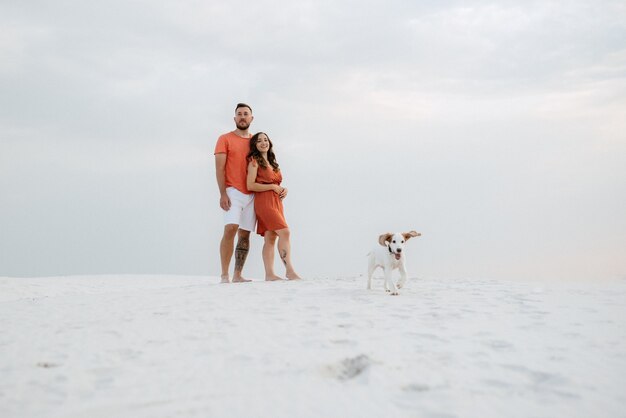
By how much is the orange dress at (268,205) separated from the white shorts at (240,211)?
0.13 m

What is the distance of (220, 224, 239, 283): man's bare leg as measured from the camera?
8.91 m

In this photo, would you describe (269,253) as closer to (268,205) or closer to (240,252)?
(240,252)

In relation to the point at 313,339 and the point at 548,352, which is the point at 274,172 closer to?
the point at 313,339

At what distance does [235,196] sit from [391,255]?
3136mm

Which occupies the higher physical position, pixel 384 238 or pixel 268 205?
pixel 268 205

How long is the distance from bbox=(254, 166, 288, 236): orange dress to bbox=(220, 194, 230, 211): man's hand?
0.45m

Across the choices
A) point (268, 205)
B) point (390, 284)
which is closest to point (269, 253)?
point (268, 205)

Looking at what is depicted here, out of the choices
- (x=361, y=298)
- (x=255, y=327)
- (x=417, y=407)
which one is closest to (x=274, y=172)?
(x=361, y=298)

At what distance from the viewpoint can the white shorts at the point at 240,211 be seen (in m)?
8.79

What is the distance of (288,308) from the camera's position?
5.96m

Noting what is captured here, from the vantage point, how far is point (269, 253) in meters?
8.95

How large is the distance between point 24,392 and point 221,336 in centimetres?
160

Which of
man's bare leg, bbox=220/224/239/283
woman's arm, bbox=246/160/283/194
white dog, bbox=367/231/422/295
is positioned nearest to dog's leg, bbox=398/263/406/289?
white dog, bbox=367/231/422/295

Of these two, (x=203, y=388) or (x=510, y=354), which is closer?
(x=203, y=388)
